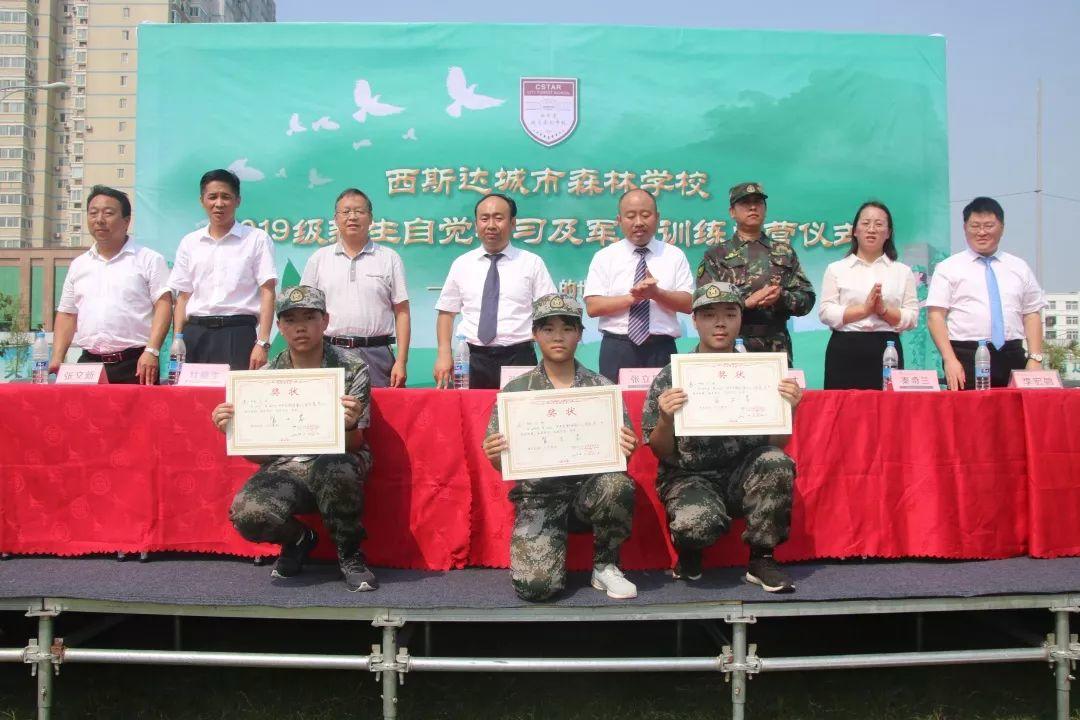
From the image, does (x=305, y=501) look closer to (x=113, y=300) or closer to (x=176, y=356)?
(x=176, y=356)

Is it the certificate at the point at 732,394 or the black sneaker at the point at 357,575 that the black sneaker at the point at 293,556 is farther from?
the certificate at the point at 732,394

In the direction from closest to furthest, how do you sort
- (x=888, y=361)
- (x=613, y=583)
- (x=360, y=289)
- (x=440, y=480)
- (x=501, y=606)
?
(x=501, y=606)
(x=613, y=583)
(x=440, y=480)
(x=888, y=361)
(x=360, y=289)

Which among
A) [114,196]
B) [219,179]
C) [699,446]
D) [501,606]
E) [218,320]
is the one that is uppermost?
[219,179]

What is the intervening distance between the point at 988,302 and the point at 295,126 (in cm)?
604

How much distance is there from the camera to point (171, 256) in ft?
23.0

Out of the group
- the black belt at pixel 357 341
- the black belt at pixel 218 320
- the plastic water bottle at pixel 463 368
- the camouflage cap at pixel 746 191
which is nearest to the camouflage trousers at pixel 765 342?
the camouflage cap at pixel 746 191

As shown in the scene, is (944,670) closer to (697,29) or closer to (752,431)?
(752,431)

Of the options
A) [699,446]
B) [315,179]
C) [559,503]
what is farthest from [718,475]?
[315,179]

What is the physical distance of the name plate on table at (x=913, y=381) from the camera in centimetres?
335

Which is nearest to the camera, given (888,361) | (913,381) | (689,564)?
(689,564)

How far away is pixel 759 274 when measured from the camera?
3756 millimetres

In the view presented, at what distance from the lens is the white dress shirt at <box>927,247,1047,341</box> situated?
155 inches

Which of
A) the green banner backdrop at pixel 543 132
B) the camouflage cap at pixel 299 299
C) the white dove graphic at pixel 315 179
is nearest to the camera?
the camouflage cap at pixel 299 299

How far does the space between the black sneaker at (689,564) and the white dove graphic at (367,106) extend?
18.1 feet
